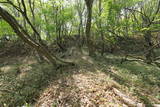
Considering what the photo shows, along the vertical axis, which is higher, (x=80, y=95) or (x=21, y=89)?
(x=80, y=95)

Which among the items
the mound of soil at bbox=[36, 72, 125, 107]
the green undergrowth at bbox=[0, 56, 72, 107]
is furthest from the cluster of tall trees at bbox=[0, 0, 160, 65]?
the mound of soil at bbox=[36, 72, 125, 107]

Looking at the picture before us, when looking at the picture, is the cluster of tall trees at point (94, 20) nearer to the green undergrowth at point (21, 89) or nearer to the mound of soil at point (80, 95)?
the green undergrowth at point (21, 89)

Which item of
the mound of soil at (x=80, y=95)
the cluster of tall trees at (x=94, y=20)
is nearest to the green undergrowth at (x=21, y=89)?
the mound of soil at (x=80, y=95)

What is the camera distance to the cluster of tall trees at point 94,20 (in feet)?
→ 19.4

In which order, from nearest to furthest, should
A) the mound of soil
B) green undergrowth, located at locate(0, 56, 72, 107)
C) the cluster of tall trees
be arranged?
the mound of soil
green undergrowth, located at locate(0, 56, 72, 107)
the cluster of tall trees

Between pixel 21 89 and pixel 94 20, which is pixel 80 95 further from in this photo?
pixel 94 20

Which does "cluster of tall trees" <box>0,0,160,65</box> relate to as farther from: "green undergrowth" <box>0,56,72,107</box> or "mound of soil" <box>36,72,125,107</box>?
"mound of soil" <box>36,72,125,107</box>

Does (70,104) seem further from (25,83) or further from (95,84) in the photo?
(25,83)

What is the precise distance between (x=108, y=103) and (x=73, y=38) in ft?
39.3

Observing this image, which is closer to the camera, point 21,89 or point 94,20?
point 21,89

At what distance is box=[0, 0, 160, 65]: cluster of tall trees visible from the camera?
593cm

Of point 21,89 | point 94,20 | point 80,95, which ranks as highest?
point 94,20

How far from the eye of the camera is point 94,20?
356 inches

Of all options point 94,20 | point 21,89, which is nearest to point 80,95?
point 21,89
